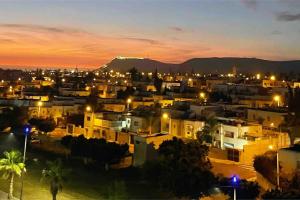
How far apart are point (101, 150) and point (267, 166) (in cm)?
1318

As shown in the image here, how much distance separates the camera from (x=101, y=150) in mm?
33875

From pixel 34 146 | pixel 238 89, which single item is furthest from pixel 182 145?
pixel 238 89

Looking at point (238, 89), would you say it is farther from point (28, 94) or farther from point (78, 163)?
point (78, 163)

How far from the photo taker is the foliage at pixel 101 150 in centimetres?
3381

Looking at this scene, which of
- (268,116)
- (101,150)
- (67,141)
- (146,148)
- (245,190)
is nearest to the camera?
(245,190)

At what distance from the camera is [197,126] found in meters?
37.9

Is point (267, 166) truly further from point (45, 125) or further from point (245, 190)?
point (45, 125)

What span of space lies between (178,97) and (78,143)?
95.0ft

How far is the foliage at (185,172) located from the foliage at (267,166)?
3052 mm

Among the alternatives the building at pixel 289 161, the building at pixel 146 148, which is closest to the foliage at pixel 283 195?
the building at pixel 289 161

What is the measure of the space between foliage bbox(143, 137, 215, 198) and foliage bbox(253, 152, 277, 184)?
10.0 feet

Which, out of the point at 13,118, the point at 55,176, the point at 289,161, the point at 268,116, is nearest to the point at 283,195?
the point at 289,161

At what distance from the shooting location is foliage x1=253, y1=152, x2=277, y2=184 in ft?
82.7

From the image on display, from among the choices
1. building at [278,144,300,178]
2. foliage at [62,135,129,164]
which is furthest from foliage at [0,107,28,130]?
building at [278,144,300,178]
